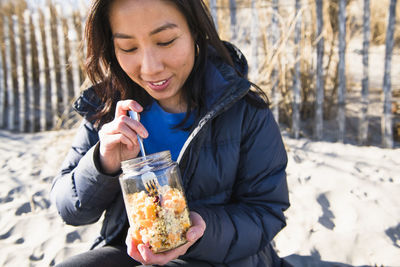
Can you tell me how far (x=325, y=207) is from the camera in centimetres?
235

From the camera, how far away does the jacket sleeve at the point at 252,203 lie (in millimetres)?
1253

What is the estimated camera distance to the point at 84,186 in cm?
128

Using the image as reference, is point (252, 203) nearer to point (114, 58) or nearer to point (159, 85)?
point (159, 85)

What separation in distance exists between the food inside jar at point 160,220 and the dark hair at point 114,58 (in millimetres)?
502

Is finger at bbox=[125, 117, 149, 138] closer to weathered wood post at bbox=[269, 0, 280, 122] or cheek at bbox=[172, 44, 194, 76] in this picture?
cheek at bbox=[172, 44, 194, 76]

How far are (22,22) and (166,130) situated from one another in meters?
5.47

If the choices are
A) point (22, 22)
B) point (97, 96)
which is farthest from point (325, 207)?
point (22, 22)

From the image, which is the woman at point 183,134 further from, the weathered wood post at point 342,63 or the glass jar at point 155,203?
the weathered wood post at point 342,63

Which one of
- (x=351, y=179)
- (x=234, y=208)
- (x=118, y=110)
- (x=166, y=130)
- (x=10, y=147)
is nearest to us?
(x=118, y=110)

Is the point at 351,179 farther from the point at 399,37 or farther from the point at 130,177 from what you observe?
the point at 399,37

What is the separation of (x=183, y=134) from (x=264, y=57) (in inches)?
103

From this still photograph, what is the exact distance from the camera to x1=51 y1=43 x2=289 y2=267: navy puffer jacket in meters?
1.29

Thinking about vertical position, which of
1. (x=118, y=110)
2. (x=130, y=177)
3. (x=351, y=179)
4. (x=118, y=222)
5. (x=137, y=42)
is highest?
(x=137, y=42)

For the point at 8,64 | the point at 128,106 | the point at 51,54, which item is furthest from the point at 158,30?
the point at 8,64
